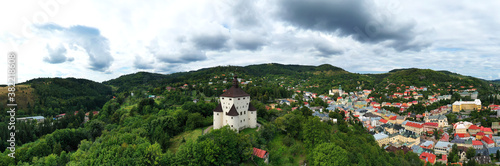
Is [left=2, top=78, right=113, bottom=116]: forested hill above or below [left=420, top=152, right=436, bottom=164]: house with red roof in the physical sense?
above

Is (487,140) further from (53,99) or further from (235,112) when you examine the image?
(53,99)

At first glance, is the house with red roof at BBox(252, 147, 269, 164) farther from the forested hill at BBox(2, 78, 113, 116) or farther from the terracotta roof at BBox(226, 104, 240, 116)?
the forested hill at BBox(2, 78, 113, 116)

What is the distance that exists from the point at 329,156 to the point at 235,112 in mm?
15071

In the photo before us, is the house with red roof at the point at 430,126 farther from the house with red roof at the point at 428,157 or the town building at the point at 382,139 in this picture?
the house with red roof at the point at 428,157

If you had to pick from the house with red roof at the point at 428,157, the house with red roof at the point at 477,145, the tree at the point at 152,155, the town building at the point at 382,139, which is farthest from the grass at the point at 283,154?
the house with red roof at the point at 477,145

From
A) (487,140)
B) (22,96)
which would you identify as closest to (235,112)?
(487,140)

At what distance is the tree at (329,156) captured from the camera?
23500 mm

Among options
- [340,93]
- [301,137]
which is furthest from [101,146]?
[340,93]

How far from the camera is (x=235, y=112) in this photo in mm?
33250

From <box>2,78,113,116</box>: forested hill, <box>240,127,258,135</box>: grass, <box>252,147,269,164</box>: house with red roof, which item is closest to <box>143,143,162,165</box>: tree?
<box>252,147,269,164</box>: house with red roof

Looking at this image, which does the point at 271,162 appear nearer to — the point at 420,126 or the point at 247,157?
the point at 247,157

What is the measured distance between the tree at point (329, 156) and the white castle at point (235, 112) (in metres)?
13.0

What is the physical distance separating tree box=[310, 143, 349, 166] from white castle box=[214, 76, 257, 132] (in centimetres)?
1304

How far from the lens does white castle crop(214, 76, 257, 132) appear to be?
33281 mm
